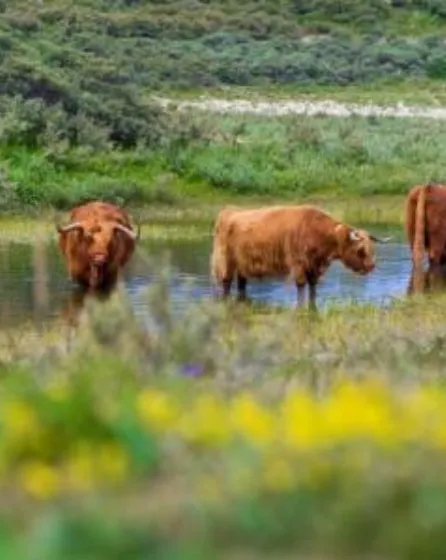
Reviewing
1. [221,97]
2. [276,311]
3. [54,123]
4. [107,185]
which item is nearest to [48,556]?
[276,311]

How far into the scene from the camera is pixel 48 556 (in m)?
4.14

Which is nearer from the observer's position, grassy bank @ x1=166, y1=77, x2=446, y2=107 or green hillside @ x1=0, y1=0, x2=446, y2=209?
green hillside @ x1=0, y1=0, x2=446, y2=209

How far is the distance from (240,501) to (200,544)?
22 centimetres

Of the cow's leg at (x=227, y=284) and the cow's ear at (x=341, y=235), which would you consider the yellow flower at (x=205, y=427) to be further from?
the cow's leg at (x=227, y=284)

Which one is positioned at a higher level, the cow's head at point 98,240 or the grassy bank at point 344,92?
the cow's head at point 98,240

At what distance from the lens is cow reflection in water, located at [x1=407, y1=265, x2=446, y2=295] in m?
19.0

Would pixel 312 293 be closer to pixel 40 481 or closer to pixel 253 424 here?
pixel 253 424

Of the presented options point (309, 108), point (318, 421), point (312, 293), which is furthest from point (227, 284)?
point (309, 108)

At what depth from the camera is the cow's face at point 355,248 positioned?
19.0 m

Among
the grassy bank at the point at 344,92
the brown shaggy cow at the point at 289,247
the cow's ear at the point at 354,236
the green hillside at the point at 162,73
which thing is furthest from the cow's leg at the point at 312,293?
the grassy bank at the point at 344,92

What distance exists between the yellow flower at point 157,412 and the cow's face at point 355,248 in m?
13.6

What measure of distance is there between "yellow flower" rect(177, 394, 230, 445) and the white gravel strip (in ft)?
141

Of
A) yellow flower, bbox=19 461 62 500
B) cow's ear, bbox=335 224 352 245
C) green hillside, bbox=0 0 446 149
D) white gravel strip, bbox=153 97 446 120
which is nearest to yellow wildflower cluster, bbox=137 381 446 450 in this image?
yellow flower, bbox=19 461 62 500

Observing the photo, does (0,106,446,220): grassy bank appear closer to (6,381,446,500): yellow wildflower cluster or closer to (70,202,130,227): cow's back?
(70,202,130,227): cow's back
